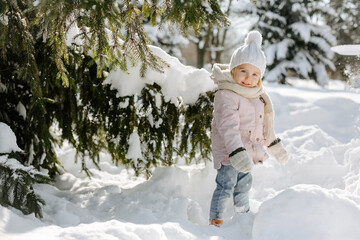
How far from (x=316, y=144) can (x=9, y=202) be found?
4148mm

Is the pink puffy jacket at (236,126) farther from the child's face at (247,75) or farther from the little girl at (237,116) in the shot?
the child's face at (247,75)

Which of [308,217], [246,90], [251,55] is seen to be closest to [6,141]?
[246,90]

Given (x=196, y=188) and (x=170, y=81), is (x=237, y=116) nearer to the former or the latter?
(x=170, y=81)

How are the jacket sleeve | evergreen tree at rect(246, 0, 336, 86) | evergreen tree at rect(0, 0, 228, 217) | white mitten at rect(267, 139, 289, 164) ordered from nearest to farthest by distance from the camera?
evergreen tree at rect(0, 0, 228, 217)
the jacket sleeve
white mitten at rect(267, 139, 289, 164)
evergreen tree at rect(246, 0, 336, 86)

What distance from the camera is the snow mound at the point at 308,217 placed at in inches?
95.0

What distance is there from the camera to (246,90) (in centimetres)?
296

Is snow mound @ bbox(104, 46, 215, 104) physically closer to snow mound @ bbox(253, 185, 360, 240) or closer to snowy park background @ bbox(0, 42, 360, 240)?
snowy park background @ bbox(0, 42, 360, 240)

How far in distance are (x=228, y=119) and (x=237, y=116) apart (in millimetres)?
88

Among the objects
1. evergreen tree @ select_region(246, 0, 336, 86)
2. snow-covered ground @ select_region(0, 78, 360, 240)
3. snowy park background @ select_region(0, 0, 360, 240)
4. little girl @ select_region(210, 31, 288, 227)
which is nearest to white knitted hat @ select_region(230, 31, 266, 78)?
little girl @ select_region(210, 31, 288, 227)

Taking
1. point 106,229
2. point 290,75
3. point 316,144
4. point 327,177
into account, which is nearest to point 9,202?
point 106,229

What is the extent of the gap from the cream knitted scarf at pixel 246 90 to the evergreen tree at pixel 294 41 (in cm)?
1212

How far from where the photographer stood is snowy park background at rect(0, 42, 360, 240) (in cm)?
240

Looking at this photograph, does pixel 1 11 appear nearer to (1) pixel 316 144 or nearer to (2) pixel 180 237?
(2) pixel 180 237

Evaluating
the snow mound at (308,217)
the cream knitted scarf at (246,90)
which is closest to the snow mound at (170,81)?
the cream knitted scarf at (246,90)
